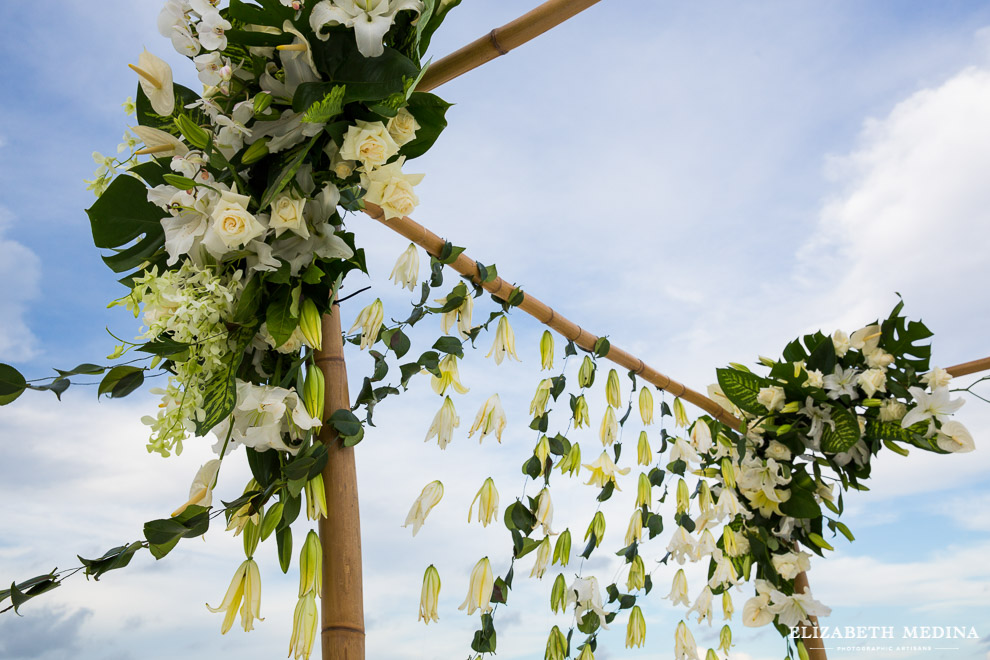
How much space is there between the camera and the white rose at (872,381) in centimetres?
196

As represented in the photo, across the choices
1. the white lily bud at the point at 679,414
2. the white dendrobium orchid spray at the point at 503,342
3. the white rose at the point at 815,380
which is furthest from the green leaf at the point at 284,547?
the white rose at the point at 815,380

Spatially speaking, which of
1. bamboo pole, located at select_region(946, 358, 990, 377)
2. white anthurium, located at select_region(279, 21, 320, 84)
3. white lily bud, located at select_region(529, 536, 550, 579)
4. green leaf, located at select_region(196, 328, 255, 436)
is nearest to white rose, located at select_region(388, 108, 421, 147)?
white anthurium, located at select_region(279, 21, 320, 84)

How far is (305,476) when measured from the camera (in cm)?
89

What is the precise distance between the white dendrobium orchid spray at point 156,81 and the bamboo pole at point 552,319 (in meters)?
0.37

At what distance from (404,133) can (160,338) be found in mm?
402

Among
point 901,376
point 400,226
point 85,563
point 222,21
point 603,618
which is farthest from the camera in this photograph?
point 901,376

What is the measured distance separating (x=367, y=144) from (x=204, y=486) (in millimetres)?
465

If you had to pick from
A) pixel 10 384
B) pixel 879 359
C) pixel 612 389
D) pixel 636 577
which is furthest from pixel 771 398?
pixel 10 384

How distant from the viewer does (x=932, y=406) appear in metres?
1.86

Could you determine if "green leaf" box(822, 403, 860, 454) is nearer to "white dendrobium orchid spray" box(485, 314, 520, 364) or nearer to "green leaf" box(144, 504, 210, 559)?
"white dendrobium orchid spray" box(485, 314, 520, 364)

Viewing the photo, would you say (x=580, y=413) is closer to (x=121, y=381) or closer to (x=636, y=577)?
(x=636, y=577)

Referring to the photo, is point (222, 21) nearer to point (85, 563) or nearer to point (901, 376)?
point (85, 563)

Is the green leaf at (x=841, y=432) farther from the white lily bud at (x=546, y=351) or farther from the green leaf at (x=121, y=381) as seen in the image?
the green leaf at (x=121, y=381)

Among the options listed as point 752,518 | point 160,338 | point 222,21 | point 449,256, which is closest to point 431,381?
point 449,256
